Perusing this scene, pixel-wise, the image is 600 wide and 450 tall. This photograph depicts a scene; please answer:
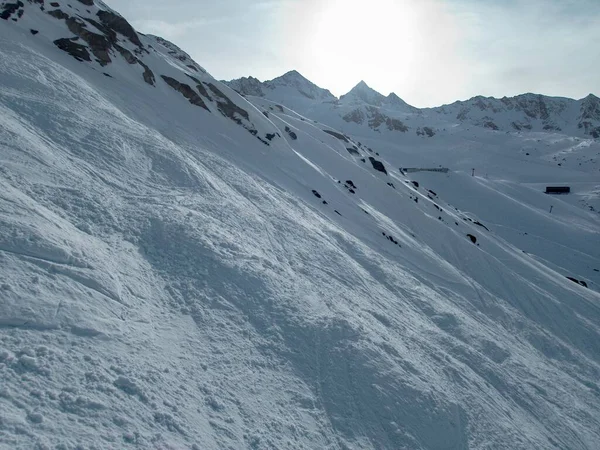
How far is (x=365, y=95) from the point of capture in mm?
183500

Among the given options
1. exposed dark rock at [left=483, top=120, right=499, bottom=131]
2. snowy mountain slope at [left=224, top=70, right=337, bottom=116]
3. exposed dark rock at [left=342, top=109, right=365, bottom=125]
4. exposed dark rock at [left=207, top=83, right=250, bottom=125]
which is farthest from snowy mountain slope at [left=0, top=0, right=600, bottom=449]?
exposed dark rock at [left=483, top=120, right=499, bottom=131]

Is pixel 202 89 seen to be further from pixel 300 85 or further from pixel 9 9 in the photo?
pixel 300 85

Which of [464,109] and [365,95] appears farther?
[365,95]

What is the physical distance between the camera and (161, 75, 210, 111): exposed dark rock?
3064cm

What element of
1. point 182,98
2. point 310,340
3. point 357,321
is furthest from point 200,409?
point 182,98

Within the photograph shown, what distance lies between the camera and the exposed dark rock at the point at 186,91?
30.6m

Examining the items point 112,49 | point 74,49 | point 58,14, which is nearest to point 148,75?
point 112,49

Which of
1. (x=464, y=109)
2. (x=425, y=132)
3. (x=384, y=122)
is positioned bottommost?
(x=425, y=132)

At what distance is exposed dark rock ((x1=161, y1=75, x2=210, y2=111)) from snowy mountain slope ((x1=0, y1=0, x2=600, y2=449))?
20.0 feet

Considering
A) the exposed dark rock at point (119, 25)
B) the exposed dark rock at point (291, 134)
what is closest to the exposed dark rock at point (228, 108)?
the exposed dark rock at point (291, 134)

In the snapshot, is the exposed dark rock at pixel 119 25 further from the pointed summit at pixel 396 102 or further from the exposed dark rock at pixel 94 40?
the pointed summit at pixel 396 102

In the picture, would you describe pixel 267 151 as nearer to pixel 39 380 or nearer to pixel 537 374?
pixel 537 374

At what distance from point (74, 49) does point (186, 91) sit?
7444mm

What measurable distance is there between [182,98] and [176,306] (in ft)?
78.9
